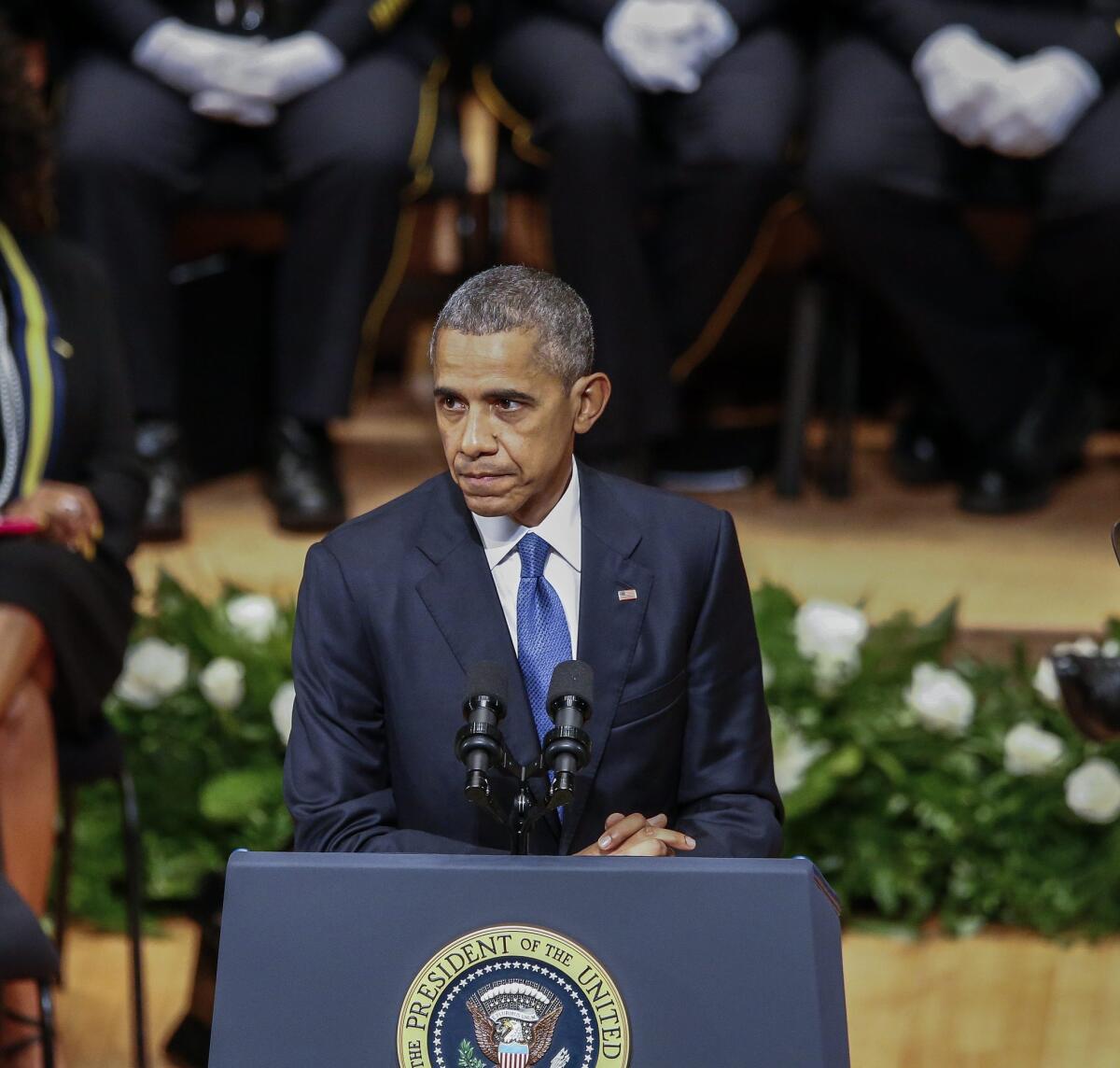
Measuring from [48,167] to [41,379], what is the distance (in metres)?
0.37

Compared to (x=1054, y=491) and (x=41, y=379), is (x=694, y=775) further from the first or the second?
(x=1054, y=491)

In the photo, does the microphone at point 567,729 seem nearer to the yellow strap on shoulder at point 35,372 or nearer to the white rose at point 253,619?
the yellow strap on shoulder at point 35,372

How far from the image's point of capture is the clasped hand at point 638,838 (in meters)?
1.88

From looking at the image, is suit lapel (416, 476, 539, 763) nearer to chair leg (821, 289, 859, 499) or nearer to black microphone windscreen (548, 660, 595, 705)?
black microphone windscreen (548, 660, 595, 705)

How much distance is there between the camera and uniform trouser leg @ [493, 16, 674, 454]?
389 cm

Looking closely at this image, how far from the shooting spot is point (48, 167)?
3176 millimetres

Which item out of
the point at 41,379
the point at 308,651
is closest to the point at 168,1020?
the point at 41,379

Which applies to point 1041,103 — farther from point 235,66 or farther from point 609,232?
point 235,66

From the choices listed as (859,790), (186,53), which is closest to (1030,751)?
(859,790)

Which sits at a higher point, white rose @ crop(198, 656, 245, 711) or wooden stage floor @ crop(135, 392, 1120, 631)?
wooden stage floor @ crop(135, 392, 1120, 631)

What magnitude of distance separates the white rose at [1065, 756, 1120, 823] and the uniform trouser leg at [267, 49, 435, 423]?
1663 millimetres

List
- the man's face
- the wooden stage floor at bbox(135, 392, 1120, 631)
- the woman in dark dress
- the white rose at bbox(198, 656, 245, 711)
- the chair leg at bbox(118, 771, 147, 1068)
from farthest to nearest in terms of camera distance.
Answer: the wooden stage floor at bbox(135, 392, 1120, 631) → the white rose at bbox(198, 656, 245, 711) → the chair leg at bbox(118, 771, 147, 1068) → the woman in dark dress → the man's face

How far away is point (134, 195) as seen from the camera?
3943 millimetres

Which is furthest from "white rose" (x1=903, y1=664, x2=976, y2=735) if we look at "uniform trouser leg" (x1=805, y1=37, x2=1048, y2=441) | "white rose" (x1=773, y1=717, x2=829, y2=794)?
"uniform trouser leg" (x1=805, y1=37, x2=1048, y2=441)
